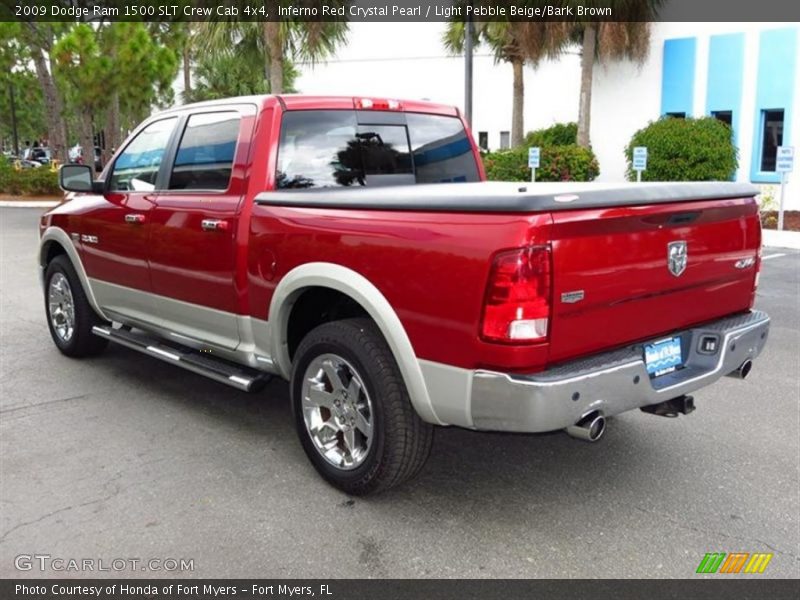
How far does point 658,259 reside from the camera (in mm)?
3346

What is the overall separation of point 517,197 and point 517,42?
880 inches

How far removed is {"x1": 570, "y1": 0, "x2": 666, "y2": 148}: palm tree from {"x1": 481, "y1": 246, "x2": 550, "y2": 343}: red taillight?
19173 millimetres

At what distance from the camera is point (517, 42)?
930 inches

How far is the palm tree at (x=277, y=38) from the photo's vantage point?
19953 mm

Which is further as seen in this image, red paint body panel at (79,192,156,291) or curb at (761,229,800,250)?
curb at (761,229,800,250)

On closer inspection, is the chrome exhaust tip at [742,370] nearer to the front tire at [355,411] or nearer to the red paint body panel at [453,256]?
the red paint body panel at [453,256]

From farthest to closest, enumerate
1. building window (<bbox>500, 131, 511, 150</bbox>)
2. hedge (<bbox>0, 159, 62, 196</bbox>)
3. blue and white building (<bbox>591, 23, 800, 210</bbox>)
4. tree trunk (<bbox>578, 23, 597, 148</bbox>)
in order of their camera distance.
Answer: building window (<bbox>500, 131, 511, 150</bbox>) → hedge (<bbox>0, 159, 62, 196</bbox>) → tree trunk (<bbox>578, 23, 597, 148</bbox>) → blue and white building (<bbox>591, 23, 800, 210</bbox>)

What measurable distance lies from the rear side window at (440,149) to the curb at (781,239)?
10.7 meters

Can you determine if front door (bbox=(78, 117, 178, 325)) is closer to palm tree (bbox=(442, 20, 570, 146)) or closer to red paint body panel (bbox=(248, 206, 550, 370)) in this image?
red paint body panel (bbox=(248, 206, 550, 370))

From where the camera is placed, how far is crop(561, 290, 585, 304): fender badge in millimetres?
2988

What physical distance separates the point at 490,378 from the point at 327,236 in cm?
110

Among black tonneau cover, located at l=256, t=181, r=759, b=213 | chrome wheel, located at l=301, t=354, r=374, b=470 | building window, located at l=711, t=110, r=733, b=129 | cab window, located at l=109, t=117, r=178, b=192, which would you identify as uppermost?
building window, located at l=711, t=110, r=733, b=129

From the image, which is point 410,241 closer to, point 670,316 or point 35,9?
point 670,316

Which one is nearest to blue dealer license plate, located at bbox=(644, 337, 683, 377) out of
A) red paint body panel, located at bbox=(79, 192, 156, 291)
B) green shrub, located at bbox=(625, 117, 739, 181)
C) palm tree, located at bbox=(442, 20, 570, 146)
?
red paint body panel, located at bbox=(79, 192, 156, 291)
